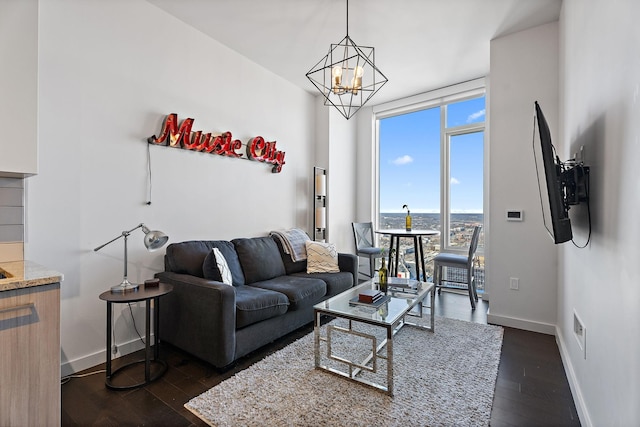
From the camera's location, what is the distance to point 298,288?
109 inches

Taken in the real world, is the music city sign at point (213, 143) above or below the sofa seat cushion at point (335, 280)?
above

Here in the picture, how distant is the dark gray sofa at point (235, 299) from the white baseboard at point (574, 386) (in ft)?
6.38

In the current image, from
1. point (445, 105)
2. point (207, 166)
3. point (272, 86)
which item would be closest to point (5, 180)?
point (207, 166)

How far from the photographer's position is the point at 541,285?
113 inches

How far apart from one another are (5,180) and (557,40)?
4628mm

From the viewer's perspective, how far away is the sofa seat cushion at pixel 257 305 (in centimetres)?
222

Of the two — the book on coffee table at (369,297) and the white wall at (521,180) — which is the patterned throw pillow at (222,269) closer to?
the book on coffee table at (369,297)

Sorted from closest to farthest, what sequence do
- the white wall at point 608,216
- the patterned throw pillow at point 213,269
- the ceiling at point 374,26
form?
the white wall at point 608,216
the patterned throw pillow at point 213,269
the ceiling at point 374,26

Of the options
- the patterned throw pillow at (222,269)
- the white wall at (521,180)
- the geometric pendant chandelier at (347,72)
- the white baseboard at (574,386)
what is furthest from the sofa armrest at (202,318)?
the white wall at (521,180)

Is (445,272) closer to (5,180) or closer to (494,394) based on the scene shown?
(494,394)

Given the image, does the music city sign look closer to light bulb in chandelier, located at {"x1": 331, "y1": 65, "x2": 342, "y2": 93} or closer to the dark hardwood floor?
light bulb in chandelier, located at {"x1": 331, "y1": 65, "x2": 342, "y2": 93}

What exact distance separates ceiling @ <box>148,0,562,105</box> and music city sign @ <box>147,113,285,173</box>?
0.99 meters

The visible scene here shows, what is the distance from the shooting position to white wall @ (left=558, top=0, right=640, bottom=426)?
1.05m

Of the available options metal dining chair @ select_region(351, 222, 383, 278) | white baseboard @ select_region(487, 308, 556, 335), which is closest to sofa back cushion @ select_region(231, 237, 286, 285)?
metal dining chair @ select_region(351, 222, 383, 278)
